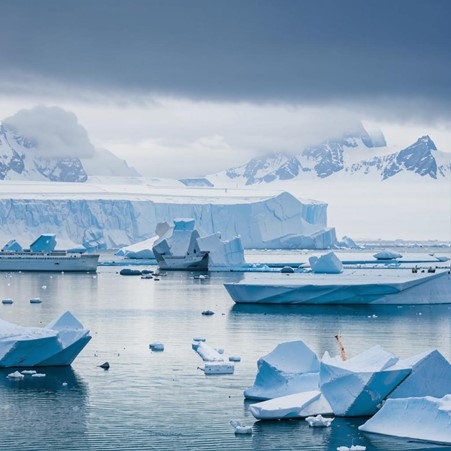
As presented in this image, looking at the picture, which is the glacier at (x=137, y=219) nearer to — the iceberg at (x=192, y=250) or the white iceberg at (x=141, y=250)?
the white iceberg at (x=141, y=250)

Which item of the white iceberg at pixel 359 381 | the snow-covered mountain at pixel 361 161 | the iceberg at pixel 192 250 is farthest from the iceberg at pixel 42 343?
the snow-covered mountain at pixel 361 161

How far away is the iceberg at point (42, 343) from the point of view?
17.8 metres

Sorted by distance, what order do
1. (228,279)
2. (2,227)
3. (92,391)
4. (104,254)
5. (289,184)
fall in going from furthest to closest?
(289,184) → (104,254) → (2,227) → (228,279) → (92,391)

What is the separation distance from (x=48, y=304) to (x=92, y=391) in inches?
644

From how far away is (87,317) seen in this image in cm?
2841

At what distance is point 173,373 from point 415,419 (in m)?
5.71

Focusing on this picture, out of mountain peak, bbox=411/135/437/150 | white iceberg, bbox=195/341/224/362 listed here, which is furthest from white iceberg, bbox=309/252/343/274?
mountain peak, bbox=411/135/437/150

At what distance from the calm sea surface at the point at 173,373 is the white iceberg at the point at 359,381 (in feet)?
0.80

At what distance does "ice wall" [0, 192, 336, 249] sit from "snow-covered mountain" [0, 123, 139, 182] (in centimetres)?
5469

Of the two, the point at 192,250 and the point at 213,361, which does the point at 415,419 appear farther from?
the point at 192,250

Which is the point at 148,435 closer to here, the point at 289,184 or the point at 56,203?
the point at 56,203

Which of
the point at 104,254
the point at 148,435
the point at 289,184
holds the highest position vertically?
the point at 289,184

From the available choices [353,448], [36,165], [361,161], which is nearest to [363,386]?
[353,448]

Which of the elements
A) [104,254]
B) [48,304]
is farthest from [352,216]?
[48,304]
